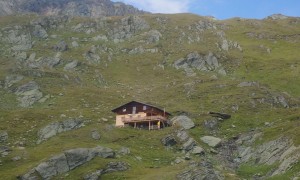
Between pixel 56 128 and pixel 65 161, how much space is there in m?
22.1

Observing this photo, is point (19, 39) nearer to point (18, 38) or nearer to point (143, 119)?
point (18, 38)

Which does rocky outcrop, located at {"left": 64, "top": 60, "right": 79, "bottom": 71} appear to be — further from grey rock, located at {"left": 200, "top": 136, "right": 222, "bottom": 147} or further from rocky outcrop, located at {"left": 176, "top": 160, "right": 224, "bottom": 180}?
rocky outcrop, located at {"left": 176, "top": 160, "right": 224, "bottom": 180}

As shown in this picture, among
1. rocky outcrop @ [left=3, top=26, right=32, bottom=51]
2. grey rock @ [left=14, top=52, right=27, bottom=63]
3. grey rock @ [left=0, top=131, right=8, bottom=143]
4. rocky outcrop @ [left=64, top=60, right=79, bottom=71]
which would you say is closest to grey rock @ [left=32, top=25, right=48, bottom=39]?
rocky outcrop @ [left=3, top=26, right=32, bottom=51]

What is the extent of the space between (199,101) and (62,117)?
38.4 metres

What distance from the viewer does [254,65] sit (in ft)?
516

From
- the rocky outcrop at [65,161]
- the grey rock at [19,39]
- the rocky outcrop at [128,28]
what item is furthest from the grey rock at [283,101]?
the grey rock at [19,39]

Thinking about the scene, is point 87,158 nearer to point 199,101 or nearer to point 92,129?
point 92,129

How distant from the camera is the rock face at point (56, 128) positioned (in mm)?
85225

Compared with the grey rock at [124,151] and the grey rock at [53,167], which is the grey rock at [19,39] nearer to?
the grey rock at [124,151]

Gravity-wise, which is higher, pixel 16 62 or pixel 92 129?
pixel 16 62

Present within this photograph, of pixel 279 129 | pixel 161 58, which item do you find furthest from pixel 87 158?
pixel 161 58

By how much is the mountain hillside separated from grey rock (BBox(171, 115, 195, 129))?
317 mm

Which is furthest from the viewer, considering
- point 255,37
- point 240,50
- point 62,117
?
point 255,37

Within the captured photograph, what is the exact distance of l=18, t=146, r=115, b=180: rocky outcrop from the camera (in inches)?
2497
